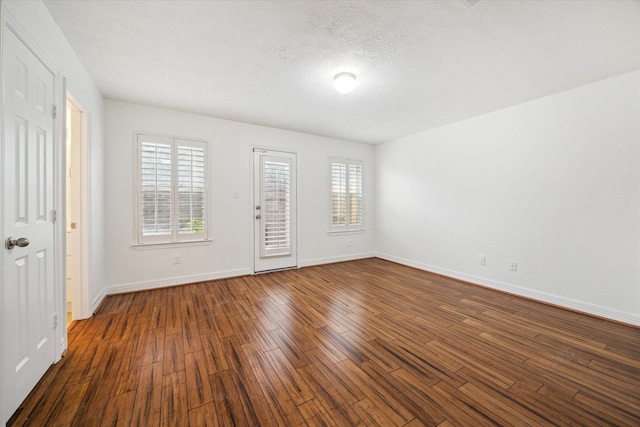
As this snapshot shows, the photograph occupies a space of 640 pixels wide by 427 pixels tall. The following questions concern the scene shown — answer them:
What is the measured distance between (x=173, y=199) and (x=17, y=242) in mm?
2284

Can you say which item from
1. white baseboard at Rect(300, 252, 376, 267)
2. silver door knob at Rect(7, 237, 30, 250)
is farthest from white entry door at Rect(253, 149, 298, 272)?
silver door knob at Rect(7, 237, 30, 250)

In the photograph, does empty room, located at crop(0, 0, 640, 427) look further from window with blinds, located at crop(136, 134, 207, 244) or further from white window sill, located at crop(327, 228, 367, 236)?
white window sill, located at crop(327, 228, 367, 236)

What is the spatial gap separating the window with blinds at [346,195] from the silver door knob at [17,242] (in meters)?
4.27

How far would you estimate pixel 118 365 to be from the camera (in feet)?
6.08

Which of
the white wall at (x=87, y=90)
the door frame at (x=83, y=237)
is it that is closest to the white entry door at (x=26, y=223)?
the white wall at (x=87, y=90)

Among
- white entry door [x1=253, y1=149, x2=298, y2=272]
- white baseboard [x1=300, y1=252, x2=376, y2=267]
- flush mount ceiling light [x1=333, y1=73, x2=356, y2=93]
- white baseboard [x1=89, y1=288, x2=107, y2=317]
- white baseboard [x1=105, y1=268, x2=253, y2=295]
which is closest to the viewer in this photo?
flush mount ceiling light [x1=333, y1=73, x2=356, y2=93]

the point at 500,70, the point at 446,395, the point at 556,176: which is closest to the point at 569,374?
the point at 446,395

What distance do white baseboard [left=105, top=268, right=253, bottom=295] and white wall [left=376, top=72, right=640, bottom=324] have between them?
11.5ft

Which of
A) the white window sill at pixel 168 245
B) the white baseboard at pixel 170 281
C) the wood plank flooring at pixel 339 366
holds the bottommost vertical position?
the wood plank flooring at pixel 339 366

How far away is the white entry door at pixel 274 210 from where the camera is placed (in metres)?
4.36

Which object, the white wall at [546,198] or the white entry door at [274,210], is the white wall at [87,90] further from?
the white wall at [546,198]

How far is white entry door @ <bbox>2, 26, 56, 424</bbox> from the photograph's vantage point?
53.7 inches

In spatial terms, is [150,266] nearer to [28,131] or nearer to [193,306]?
[193,306]

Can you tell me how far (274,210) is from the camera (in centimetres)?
449
